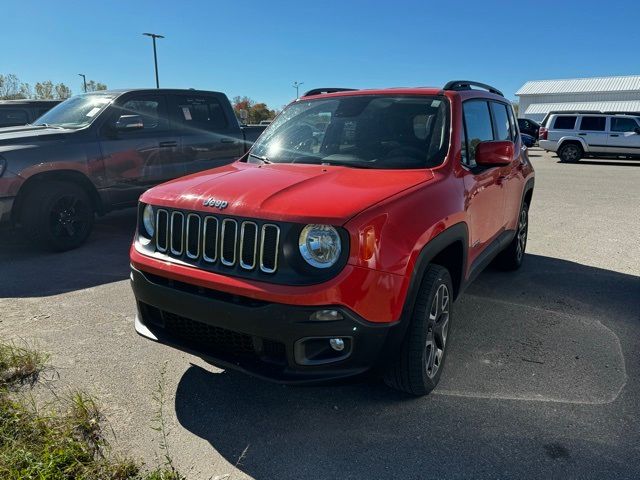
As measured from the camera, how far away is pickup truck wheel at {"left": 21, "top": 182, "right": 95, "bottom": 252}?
228 inches

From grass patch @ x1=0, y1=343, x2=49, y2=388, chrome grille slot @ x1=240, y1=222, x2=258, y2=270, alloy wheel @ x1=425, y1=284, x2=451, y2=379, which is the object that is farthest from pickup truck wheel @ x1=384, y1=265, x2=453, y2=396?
grass patch @ x1=0, y1=343, x2=49, y2=388

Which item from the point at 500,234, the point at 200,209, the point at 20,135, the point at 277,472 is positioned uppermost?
the point at 20,135

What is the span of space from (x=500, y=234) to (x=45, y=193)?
5006 mm

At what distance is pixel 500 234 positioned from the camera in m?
4.43

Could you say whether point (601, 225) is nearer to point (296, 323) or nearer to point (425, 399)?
point (425, 399)

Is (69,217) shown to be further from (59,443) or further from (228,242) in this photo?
(228,242)

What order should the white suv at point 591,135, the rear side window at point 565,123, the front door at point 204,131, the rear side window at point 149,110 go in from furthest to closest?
the rear side window at point 565,123
the white suv at point 591,135
the front door at point 204,131
the rear side window at point 149,110

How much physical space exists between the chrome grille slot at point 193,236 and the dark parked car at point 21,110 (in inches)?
333

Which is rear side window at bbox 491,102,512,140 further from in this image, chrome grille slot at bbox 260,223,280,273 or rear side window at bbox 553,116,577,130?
rear side window at bbox 553,116,577,130

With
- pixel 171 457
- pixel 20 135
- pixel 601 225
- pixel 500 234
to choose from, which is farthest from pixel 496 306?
pixel 20 135

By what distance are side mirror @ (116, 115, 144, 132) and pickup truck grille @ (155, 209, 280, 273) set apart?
3919 mm

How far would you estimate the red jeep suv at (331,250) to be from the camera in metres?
2.36

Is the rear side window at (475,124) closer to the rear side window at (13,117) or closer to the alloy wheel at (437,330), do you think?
the alloy wheel at (437,330)

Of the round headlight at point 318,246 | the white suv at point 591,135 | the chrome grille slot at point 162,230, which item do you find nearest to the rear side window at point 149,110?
the chrome grille slot at point 162,230
